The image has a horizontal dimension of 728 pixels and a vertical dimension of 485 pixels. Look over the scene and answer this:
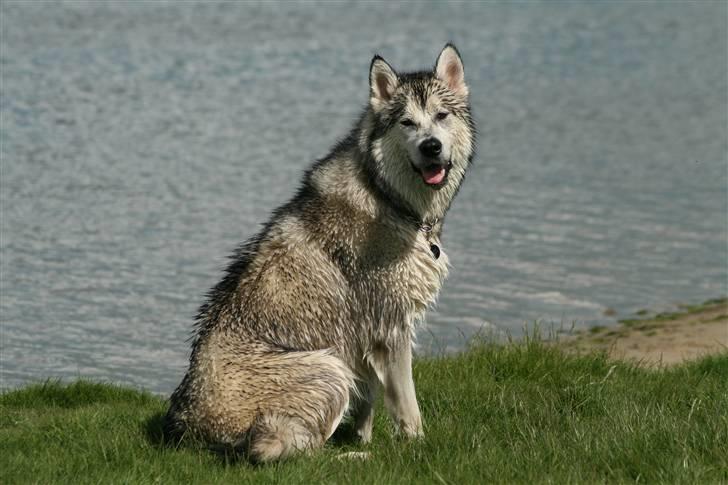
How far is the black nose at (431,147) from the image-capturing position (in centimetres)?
779

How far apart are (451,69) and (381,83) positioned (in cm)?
50

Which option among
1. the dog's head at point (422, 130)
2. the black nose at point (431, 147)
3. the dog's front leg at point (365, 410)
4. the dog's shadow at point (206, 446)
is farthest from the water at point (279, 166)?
the black nose at point (431, 147)

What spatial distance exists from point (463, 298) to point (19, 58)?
20231 mm

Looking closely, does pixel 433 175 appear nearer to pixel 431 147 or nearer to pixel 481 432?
pixel 431 147

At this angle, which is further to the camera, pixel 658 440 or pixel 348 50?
pixel 348 50

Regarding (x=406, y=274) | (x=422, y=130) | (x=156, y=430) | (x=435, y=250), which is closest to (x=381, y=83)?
(x=422, y=130)

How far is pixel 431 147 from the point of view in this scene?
25.6 ft

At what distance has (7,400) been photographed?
9.65m

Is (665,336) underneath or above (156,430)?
underneath

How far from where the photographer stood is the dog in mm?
7457

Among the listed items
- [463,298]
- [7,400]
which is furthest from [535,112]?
[7,400]

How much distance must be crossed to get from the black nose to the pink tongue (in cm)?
12

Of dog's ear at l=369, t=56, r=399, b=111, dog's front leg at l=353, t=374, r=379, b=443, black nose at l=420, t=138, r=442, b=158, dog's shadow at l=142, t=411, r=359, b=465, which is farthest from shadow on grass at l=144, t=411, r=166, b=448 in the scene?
dog's ear at l=369, t=56, r=399, b=111

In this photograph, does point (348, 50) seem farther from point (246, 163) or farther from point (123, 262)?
point (123, 262)
